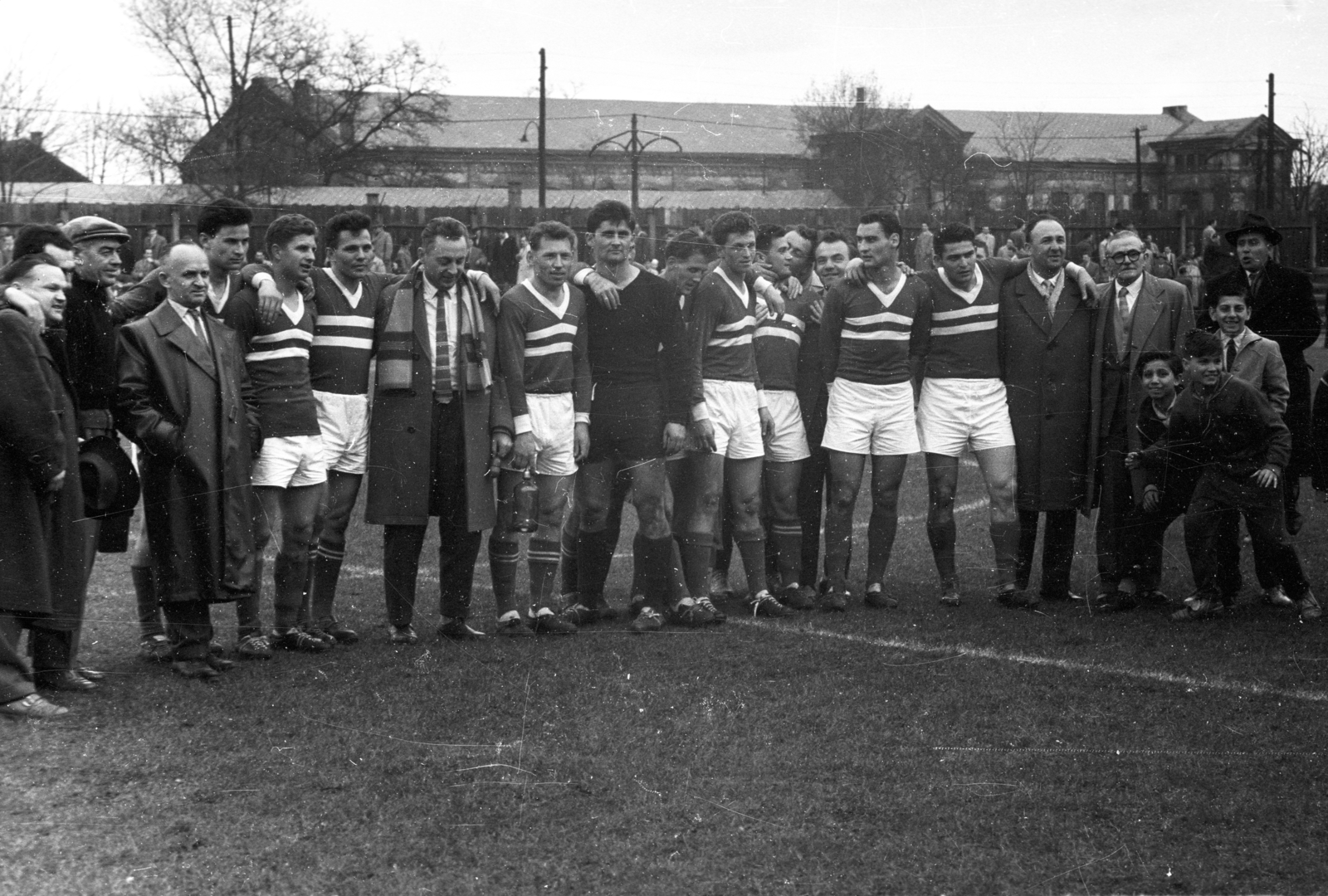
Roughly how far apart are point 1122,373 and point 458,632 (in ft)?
13.4

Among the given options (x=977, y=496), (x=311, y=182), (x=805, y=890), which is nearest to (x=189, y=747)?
(x=805, y=890)

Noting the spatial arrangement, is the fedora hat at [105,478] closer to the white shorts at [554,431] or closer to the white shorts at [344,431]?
the white shorts at [344,431]

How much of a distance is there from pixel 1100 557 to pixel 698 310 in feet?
9.13

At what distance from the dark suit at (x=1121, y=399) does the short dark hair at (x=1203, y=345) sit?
0.89 ft

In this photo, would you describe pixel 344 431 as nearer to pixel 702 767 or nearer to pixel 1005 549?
pixel 702 767

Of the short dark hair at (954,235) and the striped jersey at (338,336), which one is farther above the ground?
the short dark hair at (954,235)

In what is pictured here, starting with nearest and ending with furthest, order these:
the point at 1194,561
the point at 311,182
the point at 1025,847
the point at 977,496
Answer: the point at 1025,847
the point at 1194,561
the point at 977,496
the point at 311,182

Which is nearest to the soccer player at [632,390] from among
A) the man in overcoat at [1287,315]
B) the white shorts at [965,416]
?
the white shorts at [965,416]

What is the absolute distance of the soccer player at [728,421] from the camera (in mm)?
7562

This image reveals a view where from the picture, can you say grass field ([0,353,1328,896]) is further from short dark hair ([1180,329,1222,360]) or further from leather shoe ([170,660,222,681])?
short dark hair ([1180,329,1222,360])

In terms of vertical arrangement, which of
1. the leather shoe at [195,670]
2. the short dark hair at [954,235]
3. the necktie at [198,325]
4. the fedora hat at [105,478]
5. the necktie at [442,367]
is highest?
the short dark hair at [954,235]

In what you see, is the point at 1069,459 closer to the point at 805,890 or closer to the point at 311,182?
the point at 805,890

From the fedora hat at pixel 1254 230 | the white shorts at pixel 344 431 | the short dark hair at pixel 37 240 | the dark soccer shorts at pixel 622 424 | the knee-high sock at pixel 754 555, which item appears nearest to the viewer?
the short dark hair at pixel 37 240

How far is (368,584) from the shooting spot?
857cm
